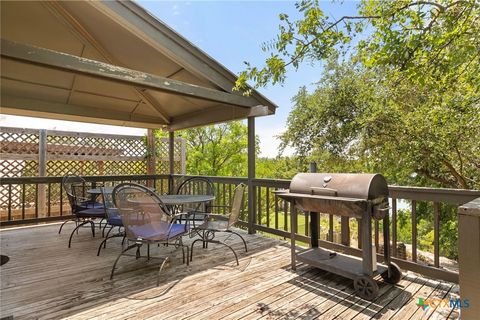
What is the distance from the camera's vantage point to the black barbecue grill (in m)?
2.39

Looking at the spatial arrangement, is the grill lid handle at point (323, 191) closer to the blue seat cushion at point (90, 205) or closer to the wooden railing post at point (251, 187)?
the wooden railing post at point (251, 187)

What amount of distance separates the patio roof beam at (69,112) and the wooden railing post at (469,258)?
6109 millimetres

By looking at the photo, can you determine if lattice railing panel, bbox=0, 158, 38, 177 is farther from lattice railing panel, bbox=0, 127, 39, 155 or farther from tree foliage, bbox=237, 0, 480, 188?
tree foliage, bbox=237, 0, 480, 188

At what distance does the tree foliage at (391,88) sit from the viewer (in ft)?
8.30

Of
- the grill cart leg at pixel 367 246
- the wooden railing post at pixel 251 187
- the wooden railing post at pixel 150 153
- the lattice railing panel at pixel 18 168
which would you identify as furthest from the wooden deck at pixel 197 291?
the wooden railing post at pixel 150 153

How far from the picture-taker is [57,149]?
20.5ft

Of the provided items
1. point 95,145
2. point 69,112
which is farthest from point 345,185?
point 95,145

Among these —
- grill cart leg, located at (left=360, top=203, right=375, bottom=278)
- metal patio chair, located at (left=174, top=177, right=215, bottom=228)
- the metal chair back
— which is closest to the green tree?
metal patio chair, located at (left=174, top=177, right=215, bottom=228)

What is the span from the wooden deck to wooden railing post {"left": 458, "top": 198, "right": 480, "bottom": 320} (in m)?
0.52

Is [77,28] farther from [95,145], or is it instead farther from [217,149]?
[217,149]

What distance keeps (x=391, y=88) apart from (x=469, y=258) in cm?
557

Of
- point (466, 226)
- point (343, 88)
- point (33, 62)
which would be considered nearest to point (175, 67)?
point (33, 62)

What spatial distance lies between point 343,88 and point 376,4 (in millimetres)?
6593

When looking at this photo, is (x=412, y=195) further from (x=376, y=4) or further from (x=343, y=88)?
(x=343, y=88)
